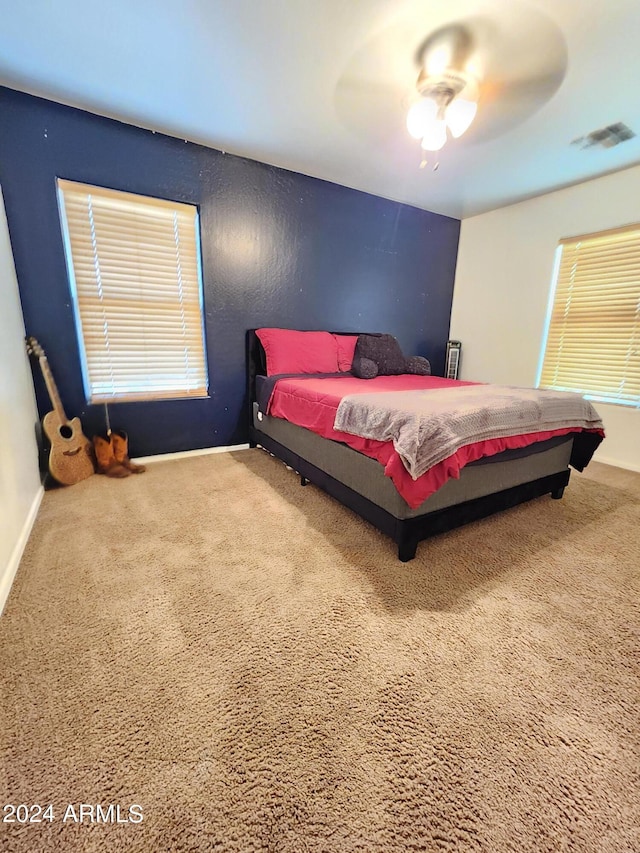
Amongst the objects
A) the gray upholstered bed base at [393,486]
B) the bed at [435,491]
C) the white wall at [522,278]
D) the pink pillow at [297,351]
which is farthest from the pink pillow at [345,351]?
the white wall at [522,278]

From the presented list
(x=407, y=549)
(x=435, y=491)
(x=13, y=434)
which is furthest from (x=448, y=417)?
(x=13, y=434)

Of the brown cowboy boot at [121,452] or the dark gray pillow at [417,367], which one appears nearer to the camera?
the brown cowboy boot at [121,452]

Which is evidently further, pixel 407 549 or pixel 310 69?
pixel 310 69

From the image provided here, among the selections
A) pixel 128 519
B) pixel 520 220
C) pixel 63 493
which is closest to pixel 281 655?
pixel 128 519

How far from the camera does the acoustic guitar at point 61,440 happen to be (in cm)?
228

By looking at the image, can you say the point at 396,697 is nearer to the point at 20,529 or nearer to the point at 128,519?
the point at 128,519

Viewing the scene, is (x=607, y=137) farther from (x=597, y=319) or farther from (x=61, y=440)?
(x=61, y=440)

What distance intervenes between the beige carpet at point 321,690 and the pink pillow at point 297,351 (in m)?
1.56

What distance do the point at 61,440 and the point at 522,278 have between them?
4451 millimetres

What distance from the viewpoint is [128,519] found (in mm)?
1952

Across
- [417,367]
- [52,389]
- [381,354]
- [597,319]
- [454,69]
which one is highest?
[454,69]

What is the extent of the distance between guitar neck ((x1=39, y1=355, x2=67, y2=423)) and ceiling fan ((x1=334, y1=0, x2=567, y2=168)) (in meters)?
2.50

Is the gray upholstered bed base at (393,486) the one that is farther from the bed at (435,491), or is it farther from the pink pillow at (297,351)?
the pink pillow at (297,351)

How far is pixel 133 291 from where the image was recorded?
2.58 m
